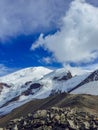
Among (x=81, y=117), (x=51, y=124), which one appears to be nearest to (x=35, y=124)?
(x=51, y=124)

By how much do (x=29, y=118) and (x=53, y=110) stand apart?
35.6 feet

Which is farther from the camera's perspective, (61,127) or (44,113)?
(44,113)

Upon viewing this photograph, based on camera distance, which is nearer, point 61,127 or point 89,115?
point 61,127

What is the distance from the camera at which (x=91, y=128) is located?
545 ft

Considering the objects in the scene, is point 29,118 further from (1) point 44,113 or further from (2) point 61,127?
(2) point 61,127

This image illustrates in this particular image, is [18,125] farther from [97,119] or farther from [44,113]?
[97,119]

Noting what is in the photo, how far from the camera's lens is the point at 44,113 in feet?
588

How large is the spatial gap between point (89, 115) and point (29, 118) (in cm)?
2481

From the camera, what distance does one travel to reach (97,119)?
172875 mm

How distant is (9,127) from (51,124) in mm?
20735

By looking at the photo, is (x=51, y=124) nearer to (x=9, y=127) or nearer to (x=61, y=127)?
(x=61, y=127)

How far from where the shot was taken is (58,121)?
168m

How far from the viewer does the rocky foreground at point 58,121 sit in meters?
166

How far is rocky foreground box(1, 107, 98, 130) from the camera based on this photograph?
16600cm
